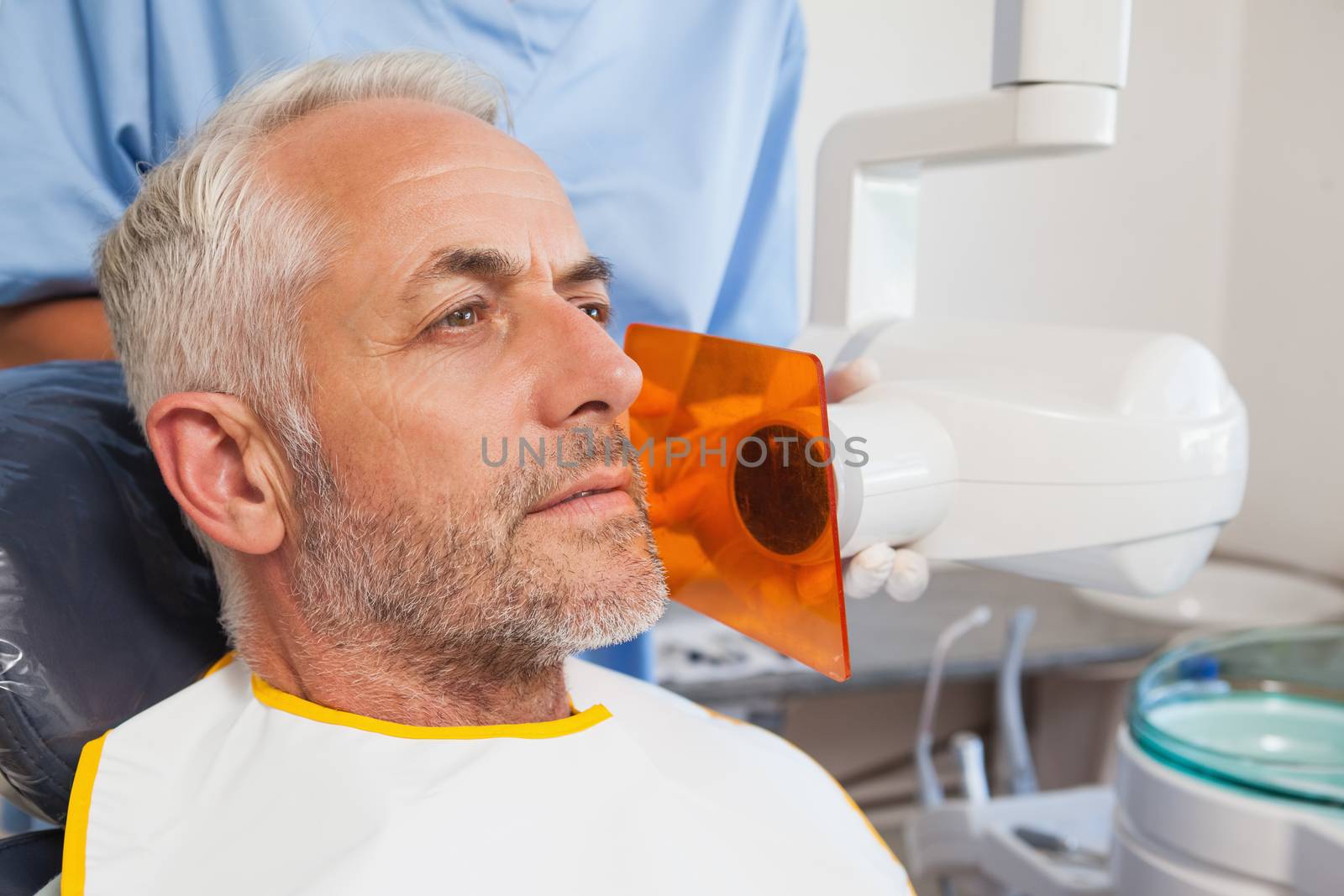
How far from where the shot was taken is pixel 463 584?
90 centimetres

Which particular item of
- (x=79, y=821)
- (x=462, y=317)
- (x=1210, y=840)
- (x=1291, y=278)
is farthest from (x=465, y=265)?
(x=1291, y=278)

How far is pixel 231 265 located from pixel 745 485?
48 centimetres

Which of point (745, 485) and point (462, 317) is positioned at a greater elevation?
point (462, 317)

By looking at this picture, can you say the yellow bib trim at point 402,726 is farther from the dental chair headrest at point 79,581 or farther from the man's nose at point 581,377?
the man's nose at point 581,377

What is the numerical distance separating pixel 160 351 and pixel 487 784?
0.48 m

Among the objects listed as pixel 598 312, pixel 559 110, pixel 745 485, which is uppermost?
pixel 559 110

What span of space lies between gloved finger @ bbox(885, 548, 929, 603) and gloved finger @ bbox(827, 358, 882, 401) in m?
0.17

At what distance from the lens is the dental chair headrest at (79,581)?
853 millimetres

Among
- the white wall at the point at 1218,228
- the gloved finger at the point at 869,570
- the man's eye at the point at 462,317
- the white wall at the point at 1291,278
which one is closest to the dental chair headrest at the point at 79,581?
the man's eye at the point at 462,317

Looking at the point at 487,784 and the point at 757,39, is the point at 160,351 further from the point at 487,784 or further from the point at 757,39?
the point at 757,39

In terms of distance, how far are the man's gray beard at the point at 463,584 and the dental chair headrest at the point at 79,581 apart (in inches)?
6.0

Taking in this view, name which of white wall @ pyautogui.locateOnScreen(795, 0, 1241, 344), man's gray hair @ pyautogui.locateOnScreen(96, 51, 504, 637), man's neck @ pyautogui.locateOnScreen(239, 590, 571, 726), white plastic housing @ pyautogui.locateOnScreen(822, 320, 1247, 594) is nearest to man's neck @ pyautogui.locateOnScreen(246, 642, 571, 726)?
man's neck @ pyautogui.locateOnScreen(239, 590, 571, 726)

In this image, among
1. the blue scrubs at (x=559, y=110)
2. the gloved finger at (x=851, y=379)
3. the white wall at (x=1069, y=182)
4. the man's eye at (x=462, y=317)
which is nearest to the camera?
the man's eye at (x=462, y=317)

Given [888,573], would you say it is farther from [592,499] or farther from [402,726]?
[402,726]
